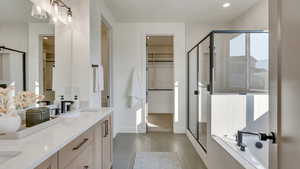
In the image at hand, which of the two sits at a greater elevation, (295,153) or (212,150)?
(295,153)

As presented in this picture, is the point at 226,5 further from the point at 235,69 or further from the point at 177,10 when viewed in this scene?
the point at 235,69

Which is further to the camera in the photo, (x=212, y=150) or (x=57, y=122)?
(x=212, y=150)

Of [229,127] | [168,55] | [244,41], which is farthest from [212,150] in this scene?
[168,55]

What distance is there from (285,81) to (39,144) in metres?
1.41

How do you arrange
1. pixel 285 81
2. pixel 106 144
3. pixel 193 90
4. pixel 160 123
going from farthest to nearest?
1. pixel 160 123
2. pixel 193 90
3. pixel 106 144
4. pixel 285 81

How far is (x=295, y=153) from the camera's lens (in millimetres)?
780

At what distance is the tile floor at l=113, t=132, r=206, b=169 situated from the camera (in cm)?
288

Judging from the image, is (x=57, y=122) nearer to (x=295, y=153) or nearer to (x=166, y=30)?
(x=295, y=153)

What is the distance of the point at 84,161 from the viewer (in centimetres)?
159

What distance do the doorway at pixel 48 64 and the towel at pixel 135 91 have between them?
2266mm

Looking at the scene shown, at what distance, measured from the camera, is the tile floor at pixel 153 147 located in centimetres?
288

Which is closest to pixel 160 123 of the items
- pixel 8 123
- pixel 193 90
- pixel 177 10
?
pixel 193 90

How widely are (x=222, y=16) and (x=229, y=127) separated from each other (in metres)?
2.80

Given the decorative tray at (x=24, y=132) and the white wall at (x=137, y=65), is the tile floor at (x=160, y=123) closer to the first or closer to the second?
the white wall at (x=137, y=65)
